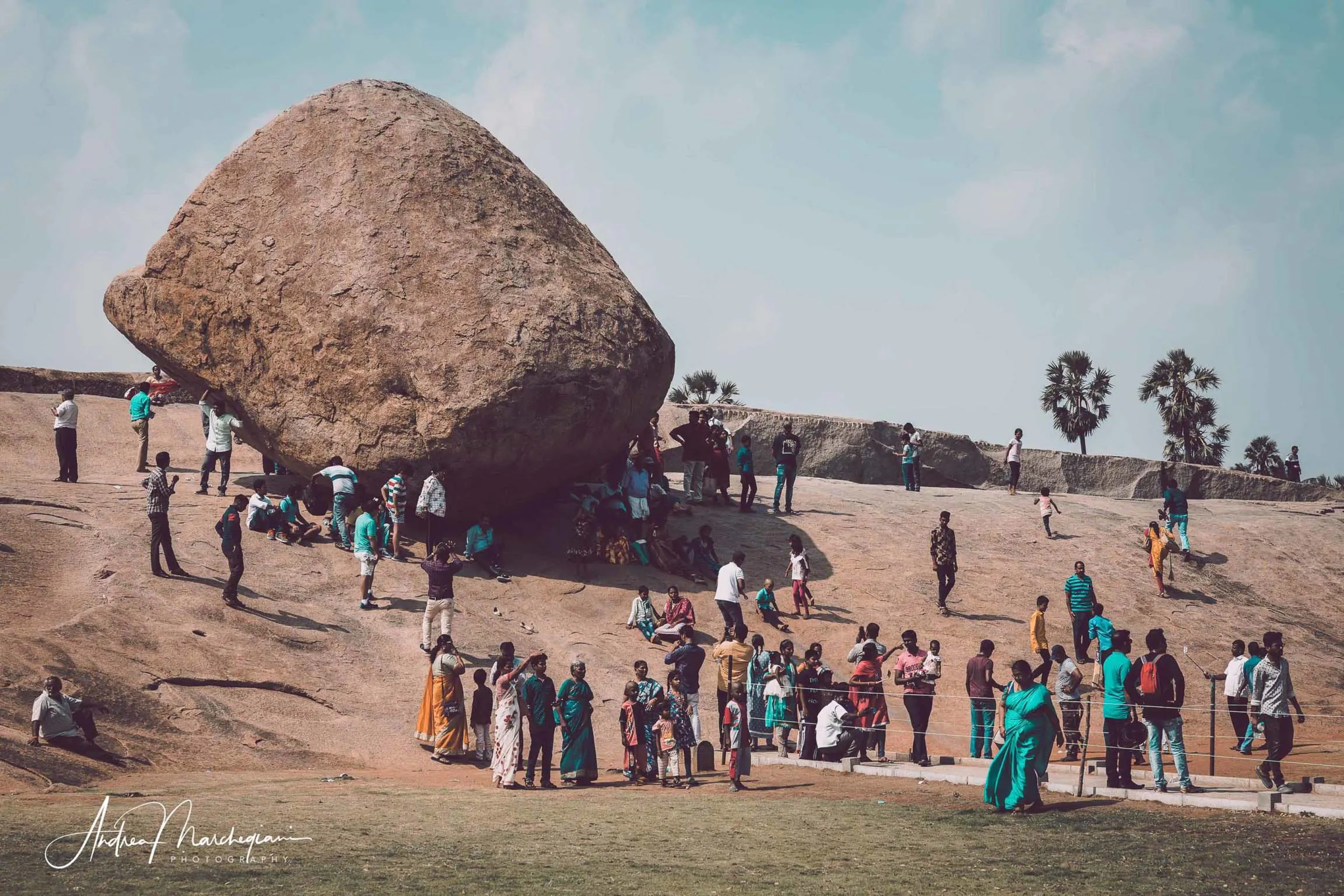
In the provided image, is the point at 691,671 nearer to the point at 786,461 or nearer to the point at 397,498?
the point at 397,498

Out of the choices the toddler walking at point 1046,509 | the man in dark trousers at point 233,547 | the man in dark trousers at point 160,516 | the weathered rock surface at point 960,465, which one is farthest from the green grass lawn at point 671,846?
the weathered rock surface at point 960,465

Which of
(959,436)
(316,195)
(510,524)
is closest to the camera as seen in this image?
(316,195)

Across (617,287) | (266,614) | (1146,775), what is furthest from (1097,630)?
(266,614)

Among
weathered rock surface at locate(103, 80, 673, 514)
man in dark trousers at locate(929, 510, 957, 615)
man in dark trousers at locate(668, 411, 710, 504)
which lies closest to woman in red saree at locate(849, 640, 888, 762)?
man in dark trousers at locate(929, 510, 957, 615)

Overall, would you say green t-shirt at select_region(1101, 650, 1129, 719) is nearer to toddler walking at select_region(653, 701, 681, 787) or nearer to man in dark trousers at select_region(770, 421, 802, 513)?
toddler walking at select_region(653, 701, 681, 787)

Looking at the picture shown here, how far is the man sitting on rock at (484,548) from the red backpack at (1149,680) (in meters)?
10.7

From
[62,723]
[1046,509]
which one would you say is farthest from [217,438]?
[1046,509]

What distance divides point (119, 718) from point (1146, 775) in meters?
11.3

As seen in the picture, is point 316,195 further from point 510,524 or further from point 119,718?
point 119,718

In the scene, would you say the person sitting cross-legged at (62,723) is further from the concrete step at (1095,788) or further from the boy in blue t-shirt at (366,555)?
the concrete step at (1095,788)

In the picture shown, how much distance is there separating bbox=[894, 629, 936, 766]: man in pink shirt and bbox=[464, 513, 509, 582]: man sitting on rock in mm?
7819

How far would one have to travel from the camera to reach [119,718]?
1441 cm

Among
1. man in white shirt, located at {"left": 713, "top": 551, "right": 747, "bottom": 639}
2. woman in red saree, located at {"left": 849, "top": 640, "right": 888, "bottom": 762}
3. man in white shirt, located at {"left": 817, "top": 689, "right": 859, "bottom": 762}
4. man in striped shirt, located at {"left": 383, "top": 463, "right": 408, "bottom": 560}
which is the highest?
man in striped shirt, located at {"left": 383, "top": 463, "right": 408, "bottom": 560}

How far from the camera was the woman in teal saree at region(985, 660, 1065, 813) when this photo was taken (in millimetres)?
11742
